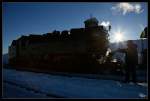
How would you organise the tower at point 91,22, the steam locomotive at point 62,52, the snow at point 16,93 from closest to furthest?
the snow at point 16,93, the tower at point 91,22, the steam locomotive at point 62,52

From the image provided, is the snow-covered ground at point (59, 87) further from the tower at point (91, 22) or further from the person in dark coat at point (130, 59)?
the tower at point (91, 22)

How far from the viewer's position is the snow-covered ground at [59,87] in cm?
735

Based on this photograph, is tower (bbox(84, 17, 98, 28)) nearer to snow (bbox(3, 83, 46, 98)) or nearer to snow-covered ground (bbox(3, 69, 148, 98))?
snow-covered ground (bbox(3, 69, 148, 98))

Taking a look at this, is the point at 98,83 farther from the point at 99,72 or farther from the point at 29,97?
the point at 29,97

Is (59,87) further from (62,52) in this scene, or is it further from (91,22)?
(91,22)

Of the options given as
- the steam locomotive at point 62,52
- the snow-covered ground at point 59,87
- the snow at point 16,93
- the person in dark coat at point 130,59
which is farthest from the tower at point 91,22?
the snow at point 16,93

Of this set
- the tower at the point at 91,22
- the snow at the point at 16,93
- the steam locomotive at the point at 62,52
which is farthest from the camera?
the steam locomotive at the point at 62,52

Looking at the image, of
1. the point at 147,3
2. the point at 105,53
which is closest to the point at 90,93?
the point at 105,53

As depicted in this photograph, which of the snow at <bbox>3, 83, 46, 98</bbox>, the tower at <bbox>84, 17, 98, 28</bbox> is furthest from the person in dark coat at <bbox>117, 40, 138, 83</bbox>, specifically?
the snow at <bbox>3, 83, 46, 98</bbox>

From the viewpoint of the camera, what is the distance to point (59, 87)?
25.3 feet

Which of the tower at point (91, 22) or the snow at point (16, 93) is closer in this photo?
the snow at point (16, 93)

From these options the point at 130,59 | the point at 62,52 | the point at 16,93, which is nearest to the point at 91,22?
the point at 62,52

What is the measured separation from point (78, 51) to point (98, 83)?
3.08 ft

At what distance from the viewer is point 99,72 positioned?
8.05 metres
